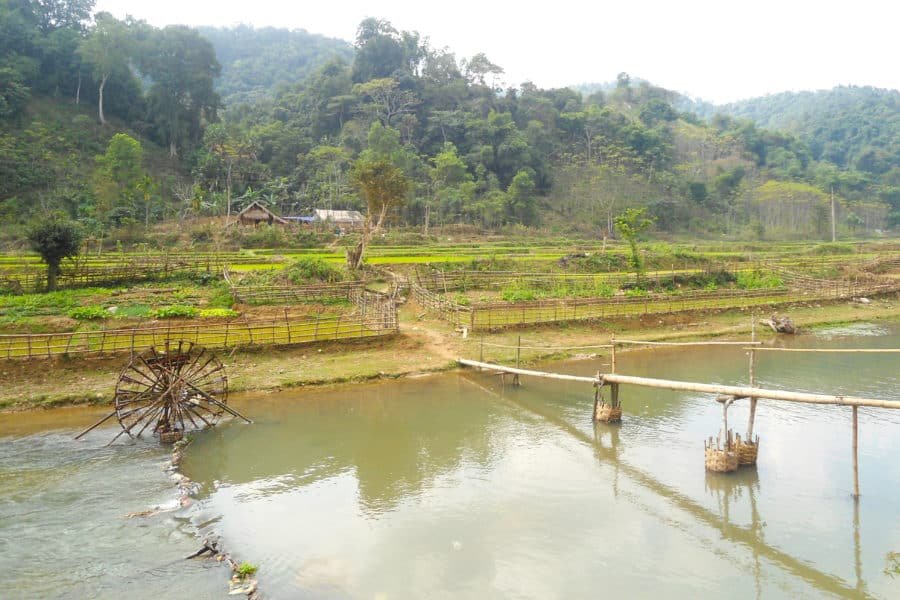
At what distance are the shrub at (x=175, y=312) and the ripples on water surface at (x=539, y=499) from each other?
833 cm

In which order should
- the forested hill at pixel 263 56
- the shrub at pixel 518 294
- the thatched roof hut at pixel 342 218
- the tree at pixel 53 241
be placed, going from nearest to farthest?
the tree at pixel 53 241
the shrub at pixel 518 294
the thatched roof hut at pixel 342 218
the forested hill at pixel 263 56

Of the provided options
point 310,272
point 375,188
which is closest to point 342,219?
point 375,188

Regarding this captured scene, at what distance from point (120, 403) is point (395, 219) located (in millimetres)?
47507

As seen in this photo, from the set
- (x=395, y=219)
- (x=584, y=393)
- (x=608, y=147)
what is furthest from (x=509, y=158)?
(x=584, y=393)

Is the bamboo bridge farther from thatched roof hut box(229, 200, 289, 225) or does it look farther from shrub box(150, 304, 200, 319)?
thatched roof hut box(229, 200, 289, 225)

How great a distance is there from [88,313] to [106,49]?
51.2 m

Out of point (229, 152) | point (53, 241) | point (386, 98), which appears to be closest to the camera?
point (53, 241)

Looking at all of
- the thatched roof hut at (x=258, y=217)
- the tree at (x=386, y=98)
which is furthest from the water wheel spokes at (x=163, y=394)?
the tree at (x=386, y=98)

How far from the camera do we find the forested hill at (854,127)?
339 ft

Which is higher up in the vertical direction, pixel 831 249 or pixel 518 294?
pixel 831 249

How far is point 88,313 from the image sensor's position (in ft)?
75.5

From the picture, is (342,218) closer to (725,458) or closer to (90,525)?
(90,525)

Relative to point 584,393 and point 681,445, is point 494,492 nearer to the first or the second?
point 681,445

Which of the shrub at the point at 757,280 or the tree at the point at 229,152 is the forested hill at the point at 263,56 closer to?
the tree at the point at 229,152
